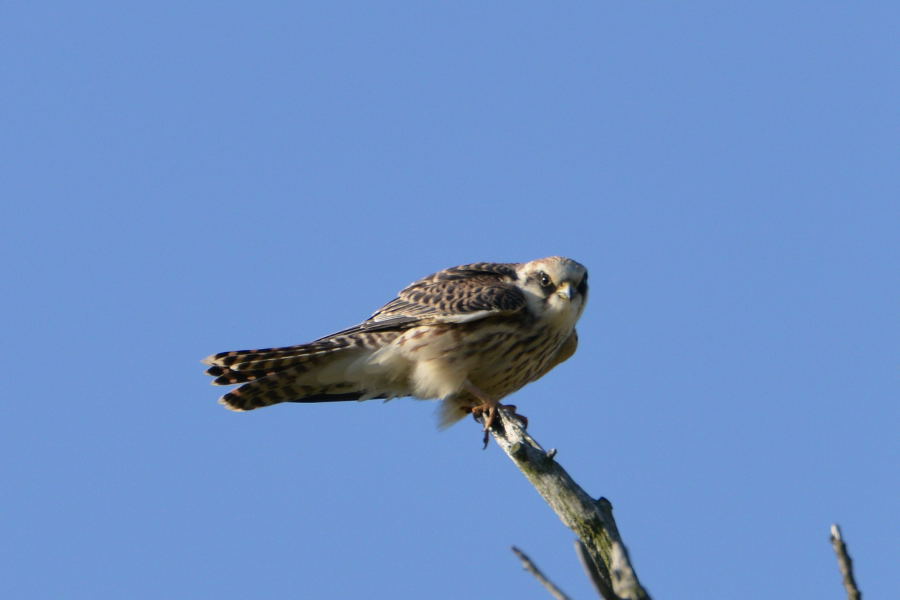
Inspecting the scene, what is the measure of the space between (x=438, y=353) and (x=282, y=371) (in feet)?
2.69

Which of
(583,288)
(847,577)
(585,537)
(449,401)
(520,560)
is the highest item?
(583,288)

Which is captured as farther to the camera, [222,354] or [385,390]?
[385,390]

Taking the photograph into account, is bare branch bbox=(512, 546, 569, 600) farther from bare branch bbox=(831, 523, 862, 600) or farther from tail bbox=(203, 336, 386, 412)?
tail bbox=(203, 336, 386, 412)

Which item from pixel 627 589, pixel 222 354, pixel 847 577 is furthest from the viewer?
pixel 222 354

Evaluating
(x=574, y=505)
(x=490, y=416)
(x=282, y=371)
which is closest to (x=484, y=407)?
(x=490, y=416)

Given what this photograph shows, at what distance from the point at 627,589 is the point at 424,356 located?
3.48 m

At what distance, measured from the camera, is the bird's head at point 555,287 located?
599cm

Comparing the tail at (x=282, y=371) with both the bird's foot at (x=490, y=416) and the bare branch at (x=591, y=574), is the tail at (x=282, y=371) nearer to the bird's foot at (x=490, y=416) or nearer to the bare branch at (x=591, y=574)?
the bird's foot at (x=490, y=416)

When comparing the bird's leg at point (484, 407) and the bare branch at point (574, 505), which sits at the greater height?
the bird's leg at point (484, 407)

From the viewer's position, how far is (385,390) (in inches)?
241

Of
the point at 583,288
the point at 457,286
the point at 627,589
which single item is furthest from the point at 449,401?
the point at 627,589

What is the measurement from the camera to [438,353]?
582cm

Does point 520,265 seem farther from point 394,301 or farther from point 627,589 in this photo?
point 627,589

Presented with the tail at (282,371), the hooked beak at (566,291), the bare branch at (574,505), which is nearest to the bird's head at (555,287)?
the hooked beak at (566,291)
